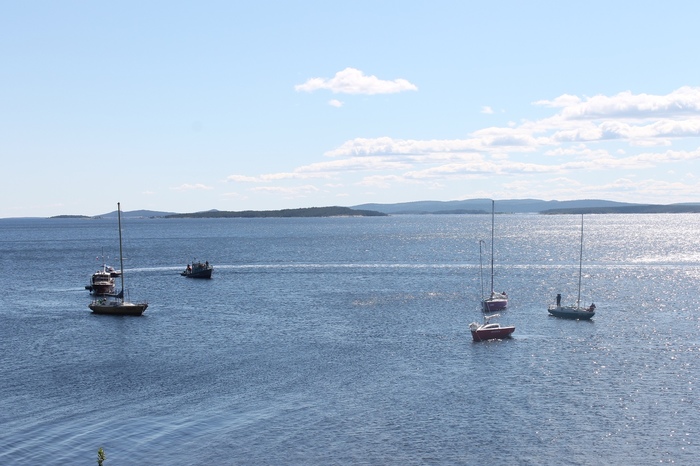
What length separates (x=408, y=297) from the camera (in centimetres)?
10431

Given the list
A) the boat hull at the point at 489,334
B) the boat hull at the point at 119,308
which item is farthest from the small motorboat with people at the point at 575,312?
the boat hull at the point at 119,308

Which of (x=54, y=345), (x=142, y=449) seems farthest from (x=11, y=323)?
(x=142, y=449)

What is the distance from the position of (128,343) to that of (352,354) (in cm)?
2364

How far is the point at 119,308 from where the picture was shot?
90000 mm

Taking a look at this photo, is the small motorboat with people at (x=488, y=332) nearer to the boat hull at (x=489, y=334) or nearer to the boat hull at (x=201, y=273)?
the boat hull at (x=489, y=334)

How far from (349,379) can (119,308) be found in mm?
43378

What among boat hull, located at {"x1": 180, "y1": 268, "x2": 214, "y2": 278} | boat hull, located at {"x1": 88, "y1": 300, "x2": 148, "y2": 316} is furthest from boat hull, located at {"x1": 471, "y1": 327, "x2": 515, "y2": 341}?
boat hull, located at {"x1": 180, "y1": 268, "x2": 214, "y2": 278}

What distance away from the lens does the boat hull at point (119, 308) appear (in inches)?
3526

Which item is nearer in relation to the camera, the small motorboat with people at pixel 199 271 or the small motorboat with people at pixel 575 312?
the small motorboat with people at pixel 575 312

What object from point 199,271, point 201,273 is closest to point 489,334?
point 201,273

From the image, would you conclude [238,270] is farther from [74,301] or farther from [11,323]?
[11,323]

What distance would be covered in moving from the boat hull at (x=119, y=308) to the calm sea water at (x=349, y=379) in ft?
5.76

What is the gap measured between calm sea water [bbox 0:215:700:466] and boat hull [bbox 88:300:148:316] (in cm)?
175

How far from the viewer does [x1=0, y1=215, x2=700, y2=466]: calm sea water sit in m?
43.2
